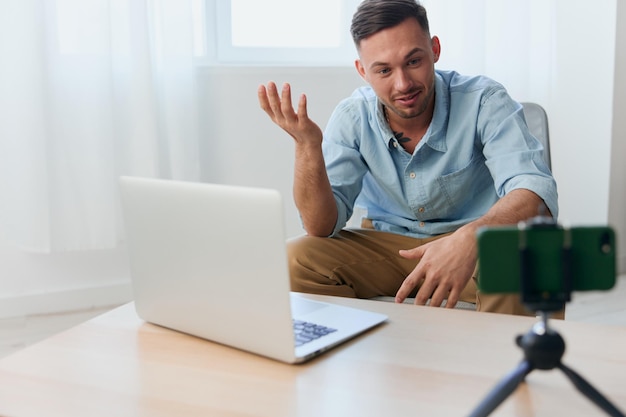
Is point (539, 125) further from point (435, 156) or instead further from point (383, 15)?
point (383, 15)

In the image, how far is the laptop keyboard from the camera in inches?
43.9

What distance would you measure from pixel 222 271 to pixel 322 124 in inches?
73.1

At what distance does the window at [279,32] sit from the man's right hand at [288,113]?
50.8 inches

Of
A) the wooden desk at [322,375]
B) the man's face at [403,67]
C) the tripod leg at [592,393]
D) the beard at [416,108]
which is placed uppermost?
the man's face at [403,67]

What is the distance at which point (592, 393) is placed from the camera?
774 mm

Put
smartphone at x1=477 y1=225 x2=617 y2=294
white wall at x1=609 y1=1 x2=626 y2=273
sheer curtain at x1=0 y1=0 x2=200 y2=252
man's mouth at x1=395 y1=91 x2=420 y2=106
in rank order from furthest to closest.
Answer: white wall at x1=609 y1=1 x2=626 y2=273 < sheer curtain at x1=0 y1=0 x2=200 y2=252 < man's mouth at x1=395 y1=91 x2=420 y2=106 < smartphone at x1=477 y1=225 x2=617 y2=294

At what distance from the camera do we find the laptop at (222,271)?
1003mm

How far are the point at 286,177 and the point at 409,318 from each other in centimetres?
166

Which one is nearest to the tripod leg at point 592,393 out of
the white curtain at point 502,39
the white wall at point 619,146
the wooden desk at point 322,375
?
the wooden desk at point 322,375

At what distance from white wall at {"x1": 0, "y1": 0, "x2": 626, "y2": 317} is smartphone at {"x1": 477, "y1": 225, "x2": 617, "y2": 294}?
2145 mm

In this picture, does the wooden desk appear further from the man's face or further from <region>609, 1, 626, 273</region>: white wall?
<region>609, 1, 626, 273</region>: white wall

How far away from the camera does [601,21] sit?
9.74 ft

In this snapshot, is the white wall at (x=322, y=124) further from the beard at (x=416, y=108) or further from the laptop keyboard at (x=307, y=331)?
the laptop keyboard at (x=307, y=331)

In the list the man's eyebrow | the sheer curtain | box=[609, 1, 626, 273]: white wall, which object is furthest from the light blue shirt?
box=[609, 1, 626, 273]: white wall
